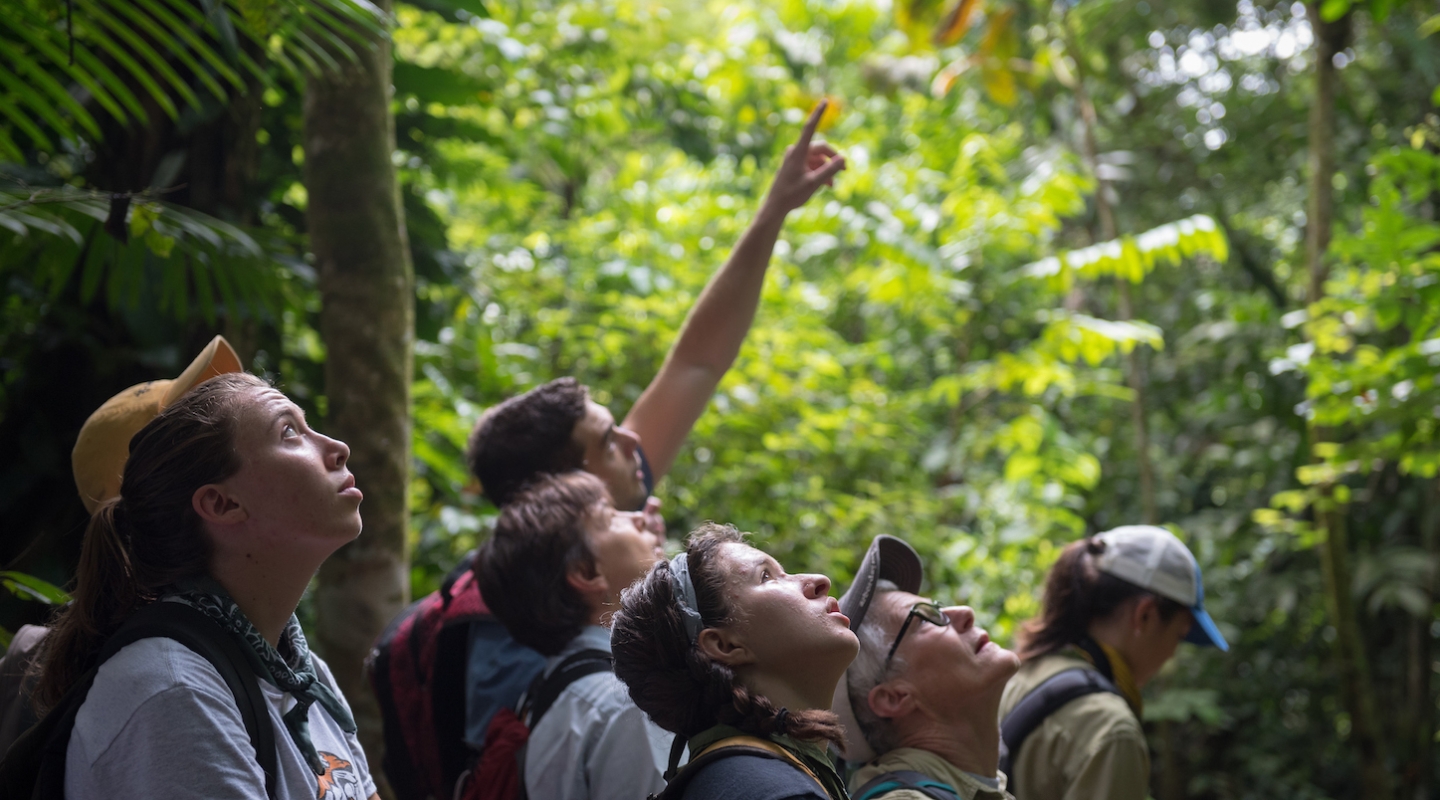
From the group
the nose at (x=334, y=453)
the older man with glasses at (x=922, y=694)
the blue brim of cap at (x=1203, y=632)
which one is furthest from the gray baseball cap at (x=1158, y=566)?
the nose at (x=334, y=453)

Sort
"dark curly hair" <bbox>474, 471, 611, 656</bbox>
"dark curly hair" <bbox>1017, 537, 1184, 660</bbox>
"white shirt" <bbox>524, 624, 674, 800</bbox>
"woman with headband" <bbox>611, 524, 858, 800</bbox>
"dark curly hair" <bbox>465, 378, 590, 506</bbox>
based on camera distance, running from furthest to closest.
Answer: "dark curly hair" <bbox>1017, 537, 1184, 660</bbox> → "dark curly hair" <bbox>465, 378, 590, 506</bbox> → "dark curly hair" <bbox>474, 471, 611, 656</bbox> → "white shirt" <bbox>524, 624, 674, 800</bbox> → "woman with headband" <bbox>611, 524, 858, 800</bbox>

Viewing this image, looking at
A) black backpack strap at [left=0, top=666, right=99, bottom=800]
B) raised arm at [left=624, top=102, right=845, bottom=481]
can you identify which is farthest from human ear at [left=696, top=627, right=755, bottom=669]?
raised arm at [left=624, top=102, right=845, bottom=481]

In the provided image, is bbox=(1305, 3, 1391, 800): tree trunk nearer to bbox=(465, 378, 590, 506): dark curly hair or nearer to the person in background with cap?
the person in background with cap

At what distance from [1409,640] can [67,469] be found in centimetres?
775

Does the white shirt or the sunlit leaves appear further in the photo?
the sunlit leaves

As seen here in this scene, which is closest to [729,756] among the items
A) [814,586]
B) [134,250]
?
[814,586]

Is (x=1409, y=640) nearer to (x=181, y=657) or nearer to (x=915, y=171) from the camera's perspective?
(x=915, y=171)

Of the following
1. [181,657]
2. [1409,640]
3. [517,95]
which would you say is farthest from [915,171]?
[181,657]

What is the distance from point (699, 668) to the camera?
1.63 meters

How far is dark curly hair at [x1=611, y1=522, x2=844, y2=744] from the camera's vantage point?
1581 mm

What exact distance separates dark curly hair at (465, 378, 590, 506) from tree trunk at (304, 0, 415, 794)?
0.30 meters

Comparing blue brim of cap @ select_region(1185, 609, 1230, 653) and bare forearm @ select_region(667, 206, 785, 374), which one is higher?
bare forearm @ select_region(667, 206, 785, 374)

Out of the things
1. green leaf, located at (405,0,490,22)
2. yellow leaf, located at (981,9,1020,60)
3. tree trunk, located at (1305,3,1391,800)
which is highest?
yellow leaf, located at (981,9,1020,60)

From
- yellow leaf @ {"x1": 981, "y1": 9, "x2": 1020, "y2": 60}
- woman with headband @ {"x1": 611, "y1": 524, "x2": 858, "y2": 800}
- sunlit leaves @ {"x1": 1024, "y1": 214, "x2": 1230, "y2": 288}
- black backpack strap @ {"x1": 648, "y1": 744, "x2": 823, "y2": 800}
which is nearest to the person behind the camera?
black backpack strap @ {"x1": 648, "y1": 744, "x2": 823, "y2": 800}
